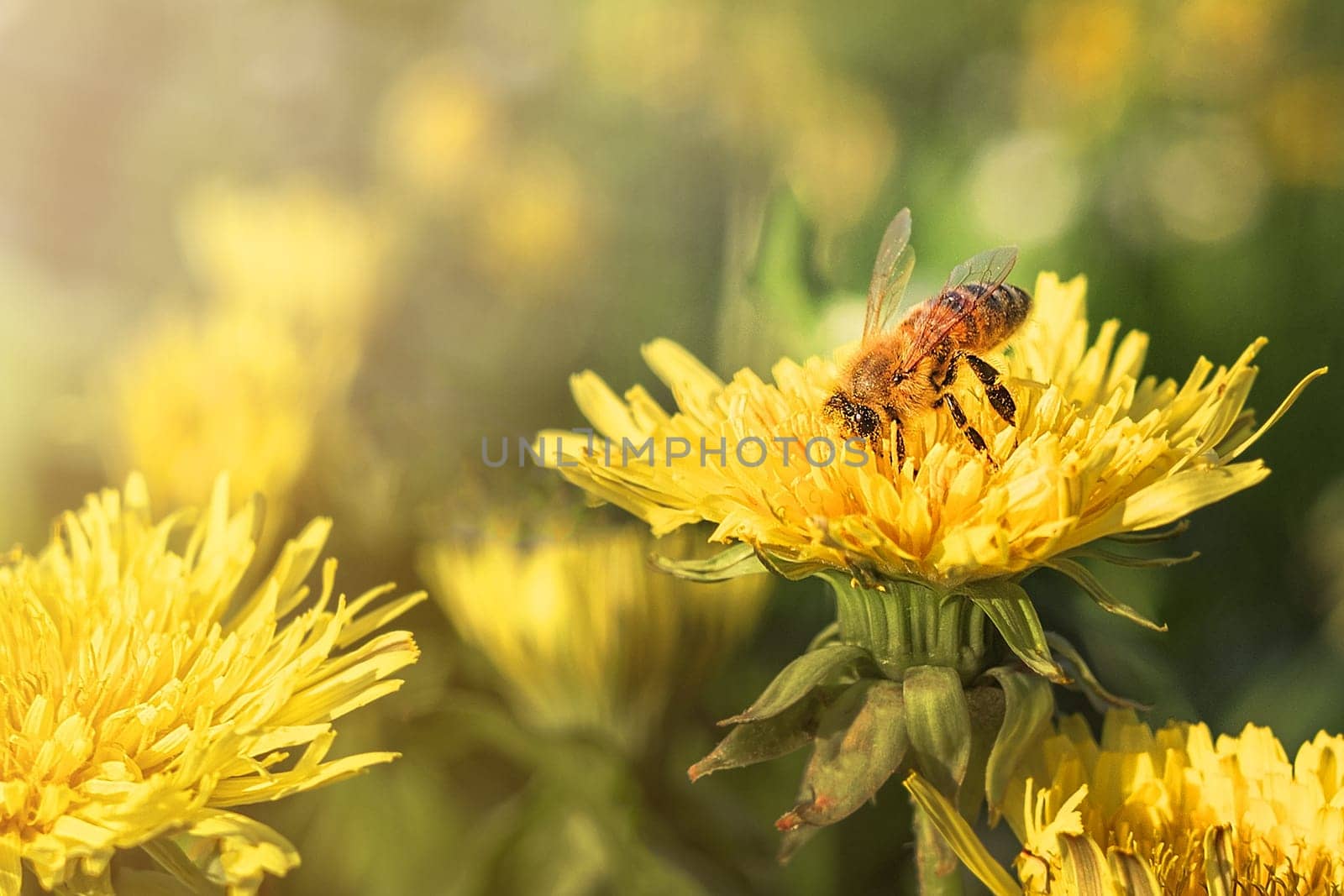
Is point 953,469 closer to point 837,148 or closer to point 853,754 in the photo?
point 853,754

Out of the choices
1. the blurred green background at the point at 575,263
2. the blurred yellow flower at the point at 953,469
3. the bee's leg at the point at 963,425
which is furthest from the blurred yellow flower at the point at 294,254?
the bee's leg at the point at 963,425

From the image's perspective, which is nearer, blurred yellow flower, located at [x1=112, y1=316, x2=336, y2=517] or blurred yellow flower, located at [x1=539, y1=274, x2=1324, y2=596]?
blurred yellow flower, located at [x1=539, y1=274, x2=1324, y2=596]

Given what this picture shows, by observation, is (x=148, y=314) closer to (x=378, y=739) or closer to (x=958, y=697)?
(x=378, y=739)

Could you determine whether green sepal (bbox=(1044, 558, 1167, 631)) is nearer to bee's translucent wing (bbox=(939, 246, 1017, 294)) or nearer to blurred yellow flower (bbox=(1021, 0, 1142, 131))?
bee's translucent wing (bbox=(939, 246, 1017, 294))

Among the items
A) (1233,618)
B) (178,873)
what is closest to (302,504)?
(178,873)

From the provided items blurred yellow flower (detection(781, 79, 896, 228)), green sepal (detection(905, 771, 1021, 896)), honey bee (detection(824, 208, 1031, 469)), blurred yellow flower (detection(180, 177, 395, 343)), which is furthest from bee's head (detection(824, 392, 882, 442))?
blurred yellow flower (detection(180, 177, 395, 343))

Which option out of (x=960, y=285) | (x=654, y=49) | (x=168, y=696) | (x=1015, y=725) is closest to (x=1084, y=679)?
(x=1015, y=725)
